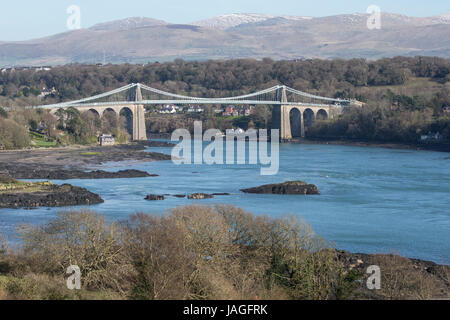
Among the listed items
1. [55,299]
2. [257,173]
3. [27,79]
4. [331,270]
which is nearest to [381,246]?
[331,270]

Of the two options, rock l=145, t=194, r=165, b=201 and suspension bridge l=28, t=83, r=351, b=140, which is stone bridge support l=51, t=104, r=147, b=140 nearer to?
suspension bridge l=28, t=83, r=351, b=140

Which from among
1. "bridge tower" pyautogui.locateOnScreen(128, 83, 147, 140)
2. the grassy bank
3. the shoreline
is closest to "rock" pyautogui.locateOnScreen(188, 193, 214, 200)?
the grassy bank

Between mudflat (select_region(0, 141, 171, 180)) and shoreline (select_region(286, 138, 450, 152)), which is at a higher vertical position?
mudflat (select_region(0, 141, 171, 180))

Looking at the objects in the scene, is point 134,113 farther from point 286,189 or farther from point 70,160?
point 286,189

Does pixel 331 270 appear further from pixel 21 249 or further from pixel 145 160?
pixel 145 160
